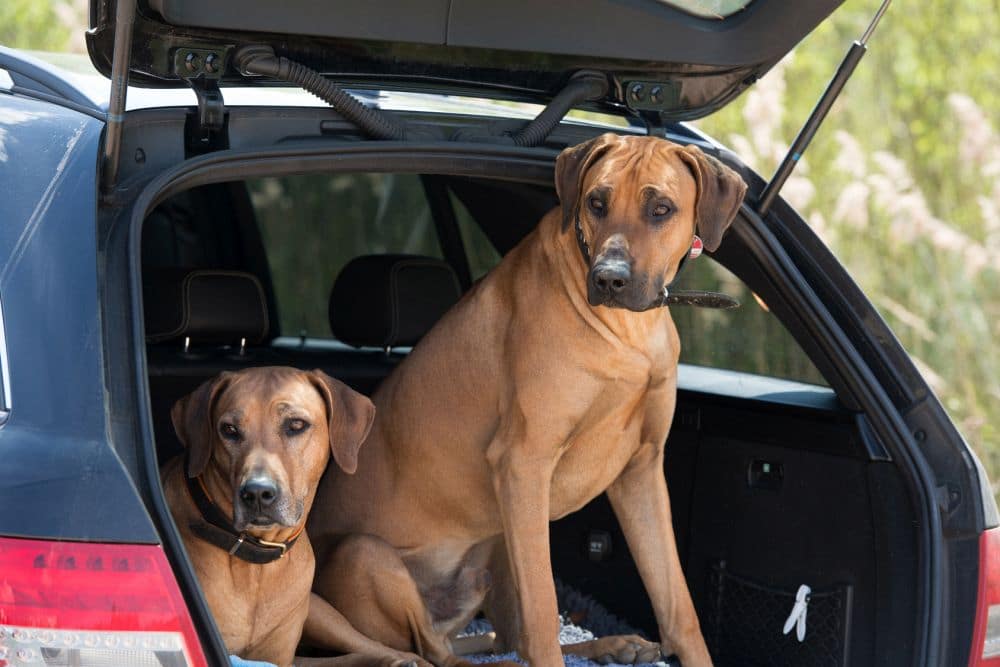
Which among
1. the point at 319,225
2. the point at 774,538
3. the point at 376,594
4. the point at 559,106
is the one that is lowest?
the point at 376,594

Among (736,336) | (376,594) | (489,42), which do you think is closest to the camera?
(489,42)

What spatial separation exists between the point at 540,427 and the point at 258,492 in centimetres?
69

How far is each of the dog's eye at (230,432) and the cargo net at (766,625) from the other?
1.33 meters

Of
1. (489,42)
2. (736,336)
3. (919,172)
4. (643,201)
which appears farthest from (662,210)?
(919,172)

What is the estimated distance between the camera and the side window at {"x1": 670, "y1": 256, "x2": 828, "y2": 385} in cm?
331

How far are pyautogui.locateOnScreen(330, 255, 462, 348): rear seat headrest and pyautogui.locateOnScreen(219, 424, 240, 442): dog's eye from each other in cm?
108

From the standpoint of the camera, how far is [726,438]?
3.36m

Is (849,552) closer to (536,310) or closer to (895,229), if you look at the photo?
(536,310)

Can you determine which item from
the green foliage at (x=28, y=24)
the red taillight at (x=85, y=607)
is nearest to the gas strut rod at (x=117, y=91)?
the red taillight at (x=85, y=607)

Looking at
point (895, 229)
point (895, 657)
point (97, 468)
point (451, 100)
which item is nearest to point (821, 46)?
point (895, 229)

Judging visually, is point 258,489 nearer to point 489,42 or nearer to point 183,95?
point 183,95

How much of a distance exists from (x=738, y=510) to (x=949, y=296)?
305 cm

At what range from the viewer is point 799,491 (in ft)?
10.1

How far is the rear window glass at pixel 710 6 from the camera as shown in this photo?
8.88 feet
